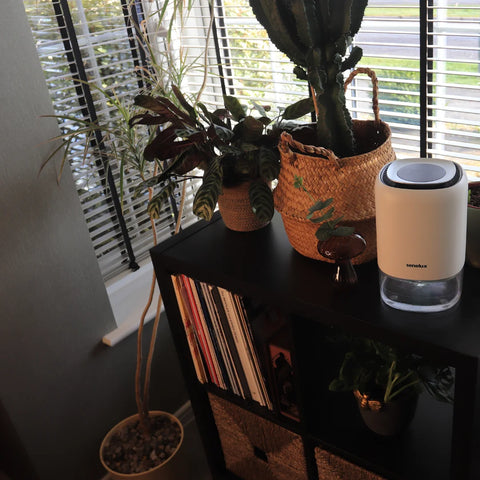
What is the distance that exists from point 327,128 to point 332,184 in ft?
0.44

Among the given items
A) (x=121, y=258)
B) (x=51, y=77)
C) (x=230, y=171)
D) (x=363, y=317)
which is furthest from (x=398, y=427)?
(x=51, y=77)

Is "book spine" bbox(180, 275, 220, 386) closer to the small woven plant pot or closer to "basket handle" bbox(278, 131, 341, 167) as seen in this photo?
the small woven plant pot

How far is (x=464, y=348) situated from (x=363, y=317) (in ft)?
0.58

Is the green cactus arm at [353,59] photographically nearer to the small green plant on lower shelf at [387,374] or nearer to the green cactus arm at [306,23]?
the green cactus arm at [306,23]

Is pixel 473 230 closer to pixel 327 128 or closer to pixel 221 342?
pixel 327 128

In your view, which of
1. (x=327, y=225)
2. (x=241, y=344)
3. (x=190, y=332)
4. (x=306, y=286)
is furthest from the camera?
(x=190, y=332)

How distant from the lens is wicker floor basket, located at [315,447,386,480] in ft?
4.04

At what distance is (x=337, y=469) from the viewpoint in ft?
4.21

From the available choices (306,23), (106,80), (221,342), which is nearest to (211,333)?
(221,342)

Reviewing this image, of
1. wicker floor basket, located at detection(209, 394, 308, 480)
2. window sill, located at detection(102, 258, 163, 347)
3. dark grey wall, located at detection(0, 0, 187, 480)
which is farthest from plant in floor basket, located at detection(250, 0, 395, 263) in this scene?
window sill, located at detection(102, 258, 163, 347)

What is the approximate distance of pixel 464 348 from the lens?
2.94 feet

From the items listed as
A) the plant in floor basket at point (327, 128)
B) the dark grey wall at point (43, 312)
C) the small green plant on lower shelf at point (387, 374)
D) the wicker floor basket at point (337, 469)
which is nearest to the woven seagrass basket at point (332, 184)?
the plant in floor basket at point (327, 128)

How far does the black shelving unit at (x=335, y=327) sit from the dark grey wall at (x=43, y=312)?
384mm

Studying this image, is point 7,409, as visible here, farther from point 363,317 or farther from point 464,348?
point 464,348
